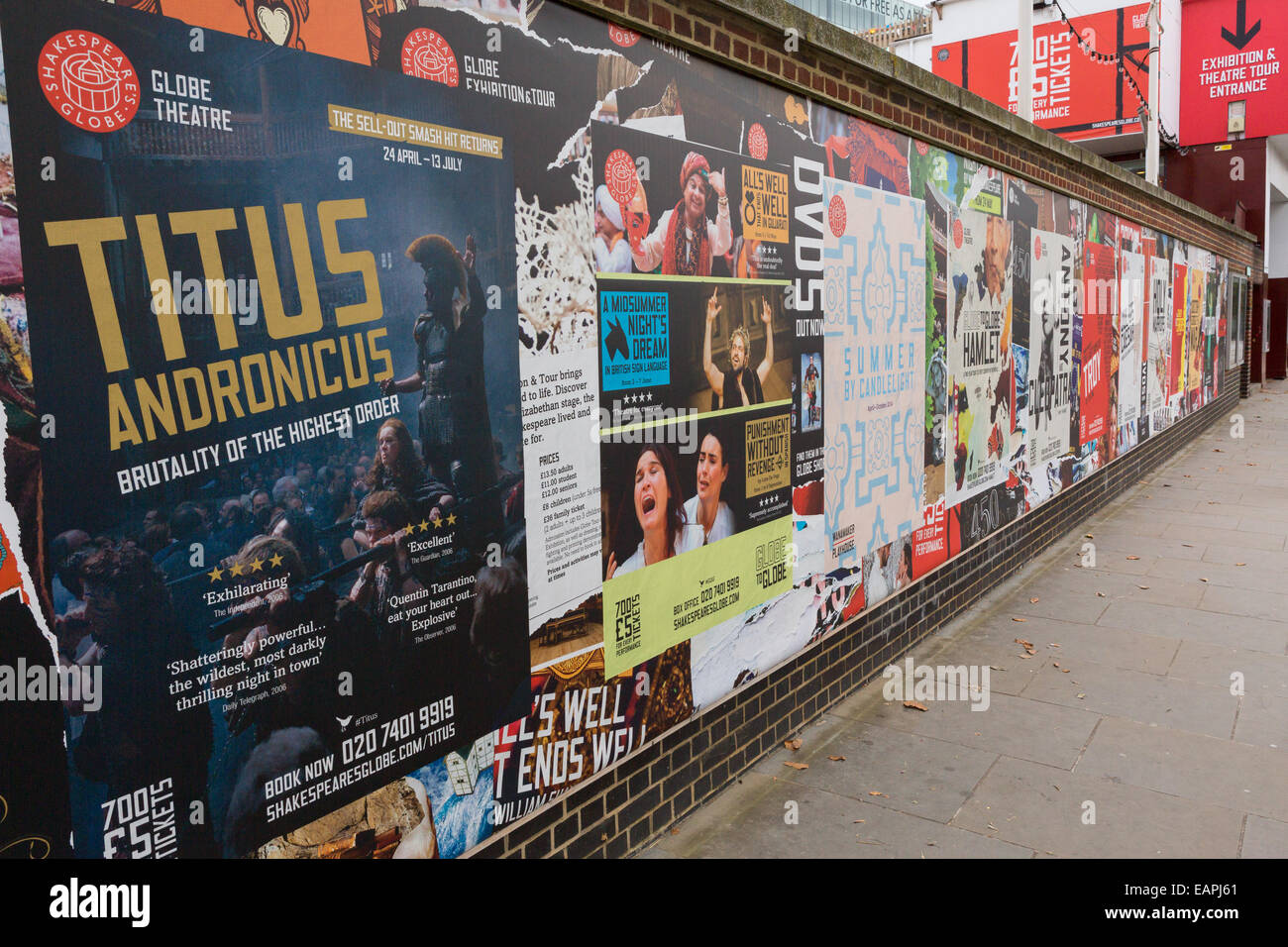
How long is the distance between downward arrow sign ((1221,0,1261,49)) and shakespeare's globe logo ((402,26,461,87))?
90.3ft

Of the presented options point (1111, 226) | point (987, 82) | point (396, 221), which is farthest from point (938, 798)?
point (987, 82)

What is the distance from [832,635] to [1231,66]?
25804 mm

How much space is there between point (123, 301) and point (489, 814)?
6.00ft

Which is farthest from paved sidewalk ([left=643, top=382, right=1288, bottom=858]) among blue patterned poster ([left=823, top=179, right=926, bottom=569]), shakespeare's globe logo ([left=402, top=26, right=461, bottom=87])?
shakespeare's globe logo ([left=402, top=26, right=461, bottom=87])

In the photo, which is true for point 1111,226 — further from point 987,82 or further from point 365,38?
point 987,82

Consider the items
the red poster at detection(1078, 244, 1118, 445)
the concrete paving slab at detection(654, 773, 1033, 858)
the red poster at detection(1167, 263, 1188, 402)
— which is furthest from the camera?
the red poster at detection(1167, 263, 1188, 402)

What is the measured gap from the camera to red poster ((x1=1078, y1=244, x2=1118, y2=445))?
9.42 m

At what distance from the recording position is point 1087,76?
2458cm

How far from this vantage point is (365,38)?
2.52 m

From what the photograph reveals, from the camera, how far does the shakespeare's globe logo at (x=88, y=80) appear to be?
6.18 ft

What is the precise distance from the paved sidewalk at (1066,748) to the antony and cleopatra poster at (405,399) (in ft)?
1.94

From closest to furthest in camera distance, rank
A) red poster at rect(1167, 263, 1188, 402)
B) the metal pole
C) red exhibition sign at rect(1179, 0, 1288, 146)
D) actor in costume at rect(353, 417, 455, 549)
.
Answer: actor in costume at rect(353, 417, 455, 549) → red poster at rect(1167, 263, 1188, 402) → the metal pole → red exhibition sign at rect(1179, 0, 1288, 146)

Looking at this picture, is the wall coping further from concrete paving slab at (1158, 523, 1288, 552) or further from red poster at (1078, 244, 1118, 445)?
concrete paving slab at (1158, 523, 1288, 552)

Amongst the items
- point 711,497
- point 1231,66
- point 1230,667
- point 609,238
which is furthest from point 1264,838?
point 1231,66
